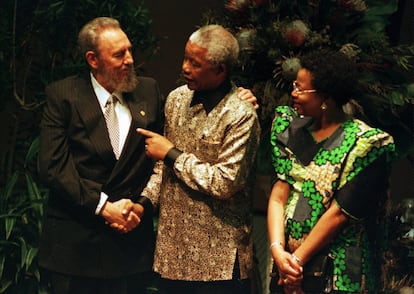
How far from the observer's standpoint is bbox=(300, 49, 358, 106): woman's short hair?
391 cm

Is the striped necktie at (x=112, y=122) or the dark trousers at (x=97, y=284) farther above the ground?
the striped necktie at (x=112, y=122)

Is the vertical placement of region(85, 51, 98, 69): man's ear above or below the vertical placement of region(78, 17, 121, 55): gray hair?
below

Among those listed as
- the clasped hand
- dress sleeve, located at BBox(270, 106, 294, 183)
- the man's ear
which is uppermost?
the man's ear

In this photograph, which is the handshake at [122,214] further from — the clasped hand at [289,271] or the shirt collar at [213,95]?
the clasped hand at [289,271]

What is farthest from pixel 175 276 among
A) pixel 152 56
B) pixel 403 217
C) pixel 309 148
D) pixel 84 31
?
pixel 152 56

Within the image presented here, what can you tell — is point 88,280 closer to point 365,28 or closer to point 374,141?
point 374,141

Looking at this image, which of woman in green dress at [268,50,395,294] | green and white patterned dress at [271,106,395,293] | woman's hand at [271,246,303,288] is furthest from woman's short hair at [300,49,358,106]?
woman's hand at [271,246,303,288]

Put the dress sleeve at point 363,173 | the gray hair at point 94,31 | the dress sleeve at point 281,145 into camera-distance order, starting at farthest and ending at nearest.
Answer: the gray hair at point 94,31 < the dress sleeve at point 281,145 < the dress sleeve at point 363,173

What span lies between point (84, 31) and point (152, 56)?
6.16 ft

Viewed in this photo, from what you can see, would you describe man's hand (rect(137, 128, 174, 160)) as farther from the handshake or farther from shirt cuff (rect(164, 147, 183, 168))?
the handshake

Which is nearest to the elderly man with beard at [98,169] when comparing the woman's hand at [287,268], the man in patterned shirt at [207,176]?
the man in patterned shirt at [207,176]

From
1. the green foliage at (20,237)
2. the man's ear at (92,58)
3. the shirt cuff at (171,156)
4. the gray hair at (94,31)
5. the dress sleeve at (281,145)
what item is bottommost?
the green foliage at (20,237)

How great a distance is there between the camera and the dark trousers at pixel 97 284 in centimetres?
435

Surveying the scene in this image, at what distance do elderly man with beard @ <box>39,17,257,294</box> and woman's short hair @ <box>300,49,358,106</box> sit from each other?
0.40m
